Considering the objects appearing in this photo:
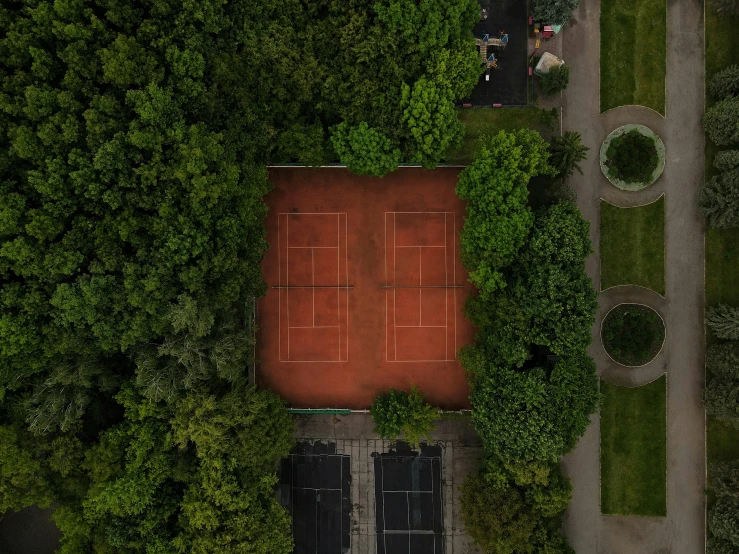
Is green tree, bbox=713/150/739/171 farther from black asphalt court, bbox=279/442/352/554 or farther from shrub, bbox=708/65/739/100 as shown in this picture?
black asphalt court, bbox=279/442/352/554

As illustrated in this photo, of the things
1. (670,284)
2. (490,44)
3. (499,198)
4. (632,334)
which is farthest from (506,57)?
→ (632,334)

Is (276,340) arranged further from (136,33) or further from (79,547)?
(136,33)

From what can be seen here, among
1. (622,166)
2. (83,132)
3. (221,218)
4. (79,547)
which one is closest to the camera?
(83,132)

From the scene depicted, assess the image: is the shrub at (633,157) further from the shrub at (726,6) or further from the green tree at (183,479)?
the green tree at (183,479)

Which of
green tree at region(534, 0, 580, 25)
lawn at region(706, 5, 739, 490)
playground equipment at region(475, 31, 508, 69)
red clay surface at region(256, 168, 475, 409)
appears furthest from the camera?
red clay surface at region(256, 168, 475, 409)

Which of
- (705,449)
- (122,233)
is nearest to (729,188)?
(705,449)

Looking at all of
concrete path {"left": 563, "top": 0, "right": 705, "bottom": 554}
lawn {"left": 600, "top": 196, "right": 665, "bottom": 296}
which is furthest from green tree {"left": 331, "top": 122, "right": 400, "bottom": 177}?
lawn {"left": 600, "top": 196, "right": 665, "bottom": 296}
